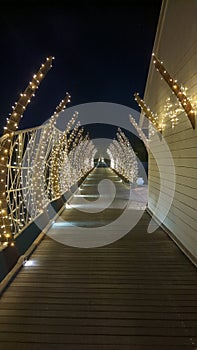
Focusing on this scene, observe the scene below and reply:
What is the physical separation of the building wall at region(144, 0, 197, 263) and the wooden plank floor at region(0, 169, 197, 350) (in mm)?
558

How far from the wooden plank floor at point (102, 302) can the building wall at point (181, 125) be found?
1.83 feet

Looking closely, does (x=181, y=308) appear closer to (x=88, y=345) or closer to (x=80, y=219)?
(x=88, y=345)

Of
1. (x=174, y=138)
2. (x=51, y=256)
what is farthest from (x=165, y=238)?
(x=51, y=256)

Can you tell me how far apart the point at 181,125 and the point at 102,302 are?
3.14 meters

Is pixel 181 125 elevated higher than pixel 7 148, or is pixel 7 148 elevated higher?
pixel 181 125

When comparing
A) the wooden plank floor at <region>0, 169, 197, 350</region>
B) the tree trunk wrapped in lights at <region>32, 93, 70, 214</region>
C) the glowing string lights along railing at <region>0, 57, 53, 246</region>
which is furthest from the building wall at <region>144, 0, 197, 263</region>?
the tree trunk wrapped in lights at <region>32, 93, 70, 214</region>

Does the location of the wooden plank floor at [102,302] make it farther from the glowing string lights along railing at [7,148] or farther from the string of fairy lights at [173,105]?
the string of fairy lights at [173,105]

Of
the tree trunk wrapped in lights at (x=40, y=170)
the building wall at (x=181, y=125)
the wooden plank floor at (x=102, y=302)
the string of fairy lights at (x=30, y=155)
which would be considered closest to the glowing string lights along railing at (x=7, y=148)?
the string of fairy lights at (x=30, y=155)

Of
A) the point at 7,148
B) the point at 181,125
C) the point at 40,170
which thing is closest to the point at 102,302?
the point at 7,148

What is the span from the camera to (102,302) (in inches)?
141

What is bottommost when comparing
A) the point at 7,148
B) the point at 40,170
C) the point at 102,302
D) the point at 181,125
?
the point at 102,302

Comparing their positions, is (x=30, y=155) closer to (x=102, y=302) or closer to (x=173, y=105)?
(x=173, y=105)

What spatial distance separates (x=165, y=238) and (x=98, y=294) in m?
2.87

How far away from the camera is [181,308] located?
3441 millimetres
